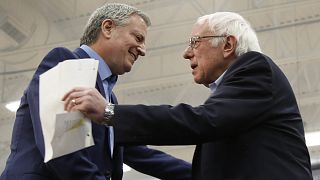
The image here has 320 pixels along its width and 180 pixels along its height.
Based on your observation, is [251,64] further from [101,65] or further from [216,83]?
[101,65]

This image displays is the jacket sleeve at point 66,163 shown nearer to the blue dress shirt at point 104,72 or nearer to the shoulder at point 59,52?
the shoulder at point 59,52

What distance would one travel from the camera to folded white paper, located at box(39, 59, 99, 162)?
1.92m

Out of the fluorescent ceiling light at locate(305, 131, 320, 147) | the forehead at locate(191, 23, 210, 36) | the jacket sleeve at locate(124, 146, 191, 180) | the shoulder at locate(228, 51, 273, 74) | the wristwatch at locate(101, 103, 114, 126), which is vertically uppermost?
the forehead at locate(191, 23, 210, 36)

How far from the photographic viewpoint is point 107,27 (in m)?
2.65

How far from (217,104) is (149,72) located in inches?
126

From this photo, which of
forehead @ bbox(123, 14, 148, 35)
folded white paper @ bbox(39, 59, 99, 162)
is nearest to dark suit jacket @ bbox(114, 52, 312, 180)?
folded white paper @ bbox(39, 59, 99, 162)

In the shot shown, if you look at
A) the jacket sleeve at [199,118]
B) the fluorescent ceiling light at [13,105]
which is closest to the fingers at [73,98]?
the jacket sleeve at [199,118]

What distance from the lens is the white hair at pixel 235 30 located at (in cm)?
237

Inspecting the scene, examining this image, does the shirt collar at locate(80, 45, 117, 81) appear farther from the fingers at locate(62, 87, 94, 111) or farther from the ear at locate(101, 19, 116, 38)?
the fingers at locate(62, 87, 94, 111)

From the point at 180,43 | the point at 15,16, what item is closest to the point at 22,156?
the point at 180,43

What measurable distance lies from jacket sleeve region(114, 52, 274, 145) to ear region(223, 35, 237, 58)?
0.82 ft

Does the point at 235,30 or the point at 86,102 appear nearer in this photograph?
the point at 86,102

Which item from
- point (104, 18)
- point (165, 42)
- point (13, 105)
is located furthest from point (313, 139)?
point (13, 105)

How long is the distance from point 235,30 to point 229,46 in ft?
0.20
